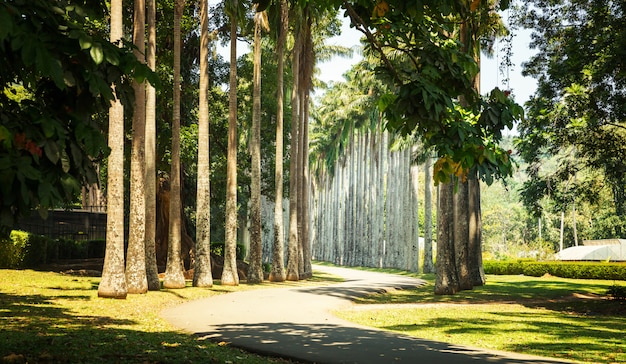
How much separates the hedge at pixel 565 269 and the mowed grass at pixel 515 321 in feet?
47.4

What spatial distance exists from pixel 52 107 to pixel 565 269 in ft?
142

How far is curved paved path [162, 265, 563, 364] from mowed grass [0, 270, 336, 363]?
1.71ft

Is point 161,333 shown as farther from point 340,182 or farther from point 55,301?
point 340,182

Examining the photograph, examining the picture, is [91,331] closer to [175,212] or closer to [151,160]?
[151,160]

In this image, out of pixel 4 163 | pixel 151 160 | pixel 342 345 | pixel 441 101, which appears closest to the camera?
pixel 4 163

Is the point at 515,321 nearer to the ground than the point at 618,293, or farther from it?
nearer to the ground

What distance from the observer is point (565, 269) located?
1738 inches

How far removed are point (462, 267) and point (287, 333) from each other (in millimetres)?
18551

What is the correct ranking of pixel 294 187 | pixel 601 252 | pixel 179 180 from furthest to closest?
pixel 601 252
pixel 294 187
pixel 179 180

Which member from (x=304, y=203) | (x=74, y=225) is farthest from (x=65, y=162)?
(x=74, y=225)

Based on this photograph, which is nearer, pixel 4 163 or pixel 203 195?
pixel 4 163

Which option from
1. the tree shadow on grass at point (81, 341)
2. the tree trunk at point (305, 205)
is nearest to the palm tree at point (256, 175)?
the tree trunk at point (305, 205)

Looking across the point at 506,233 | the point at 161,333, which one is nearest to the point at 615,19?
the point at 161,333

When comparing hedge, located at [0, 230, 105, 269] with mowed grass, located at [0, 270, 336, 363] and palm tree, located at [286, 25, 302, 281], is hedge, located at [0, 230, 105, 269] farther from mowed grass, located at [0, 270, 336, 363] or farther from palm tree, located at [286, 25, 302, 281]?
palm tree, located at [286, 25, 302, 281]
